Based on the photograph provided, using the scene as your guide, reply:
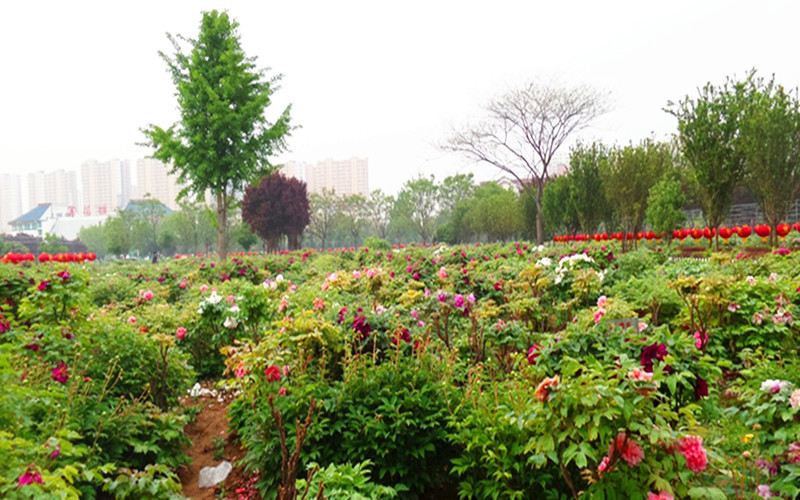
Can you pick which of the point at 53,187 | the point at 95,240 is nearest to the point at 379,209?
the point at 95,240

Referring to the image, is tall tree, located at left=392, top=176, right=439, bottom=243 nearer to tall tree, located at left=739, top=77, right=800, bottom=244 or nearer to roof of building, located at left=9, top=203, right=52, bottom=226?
tall tree, located at left=739, top=77, right=800, bottom=244

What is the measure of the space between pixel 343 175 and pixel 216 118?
70.4 m

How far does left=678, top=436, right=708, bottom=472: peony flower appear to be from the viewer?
6.13 feet

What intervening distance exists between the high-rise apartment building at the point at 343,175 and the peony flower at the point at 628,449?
82471 millimetres

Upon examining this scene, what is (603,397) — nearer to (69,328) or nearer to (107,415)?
(107,415)

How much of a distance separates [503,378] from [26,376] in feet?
10.7

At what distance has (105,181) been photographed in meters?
105

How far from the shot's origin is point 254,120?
663 inches

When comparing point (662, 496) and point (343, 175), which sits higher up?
point (343, 175)

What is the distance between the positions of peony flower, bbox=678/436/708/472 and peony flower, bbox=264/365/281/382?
7.48 ft

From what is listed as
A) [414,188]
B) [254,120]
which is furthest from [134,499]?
[414,188]

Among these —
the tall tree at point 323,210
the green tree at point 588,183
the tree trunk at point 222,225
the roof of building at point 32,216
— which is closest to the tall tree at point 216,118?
the tree trunk at point 222,225

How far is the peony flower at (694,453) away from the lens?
187 cm

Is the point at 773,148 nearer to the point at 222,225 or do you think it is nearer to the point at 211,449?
the point at 211,449
